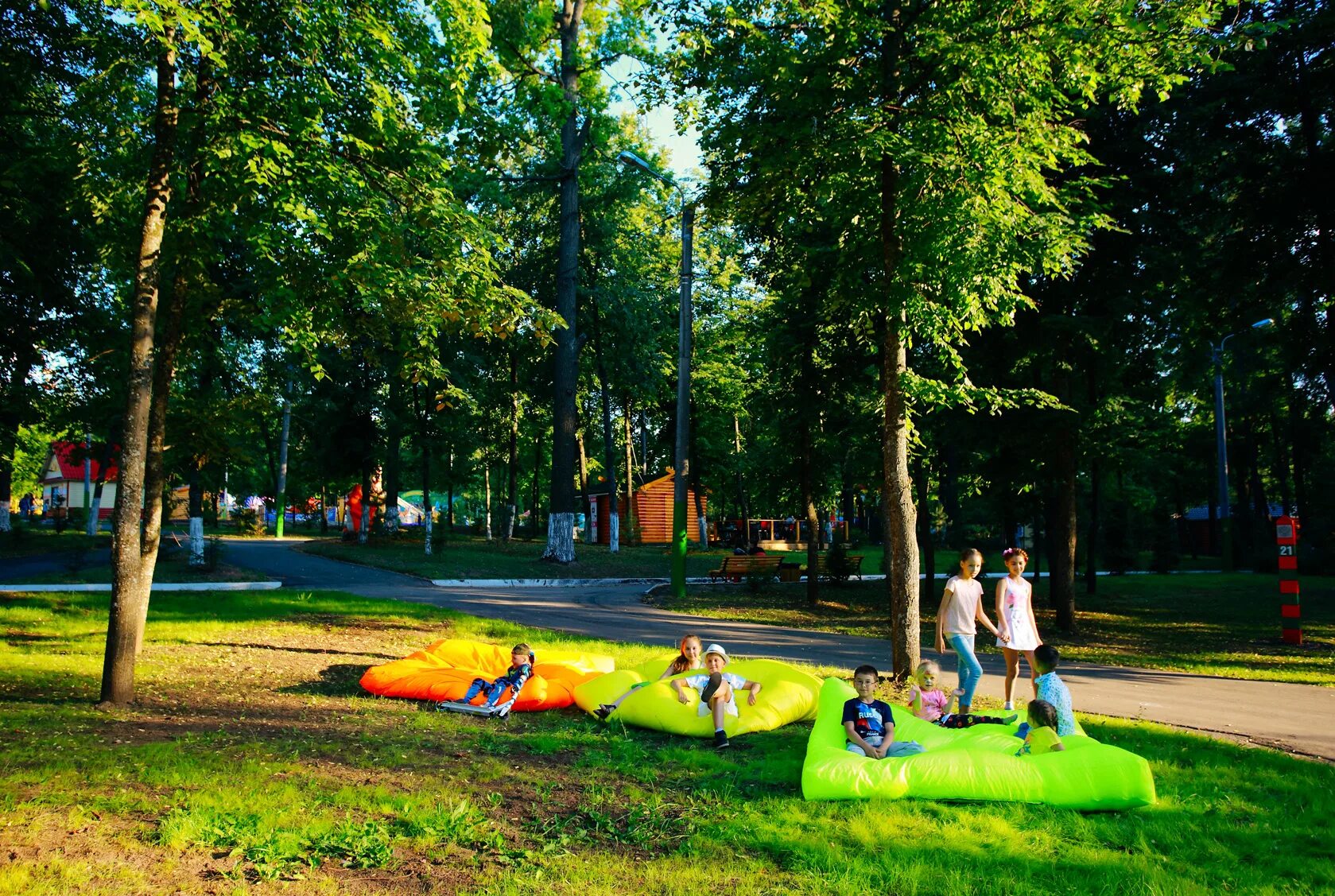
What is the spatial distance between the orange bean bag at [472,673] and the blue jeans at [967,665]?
3.57 metres

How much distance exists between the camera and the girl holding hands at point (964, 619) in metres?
8.78

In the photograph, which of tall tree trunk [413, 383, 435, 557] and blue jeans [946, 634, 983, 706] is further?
tall tree trunk [413, 383, 435, 557]

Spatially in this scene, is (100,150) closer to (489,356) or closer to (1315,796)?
(1315,796)

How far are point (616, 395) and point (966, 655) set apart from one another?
39445 mm

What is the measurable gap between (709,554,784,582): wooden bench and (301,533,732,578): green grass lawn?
2.74m

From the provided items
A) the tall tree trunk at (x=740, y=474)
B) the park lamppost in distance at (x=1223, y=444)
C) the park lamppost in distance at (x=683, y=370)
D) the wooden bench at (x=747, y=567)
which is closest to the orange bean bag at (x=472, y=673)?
the park lamppost in distance at (x=683, y=370)

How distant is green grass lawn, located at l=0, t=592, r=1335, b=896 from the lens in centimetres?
470

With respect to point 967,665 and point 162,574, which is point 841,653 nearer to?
point 967,665

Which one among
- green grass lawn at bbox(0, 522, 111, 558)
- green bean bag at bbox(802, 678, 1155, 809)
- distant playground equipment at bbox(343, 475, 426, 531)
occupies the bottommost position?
green bean bag at bbox(802, 678, 1155, 809)

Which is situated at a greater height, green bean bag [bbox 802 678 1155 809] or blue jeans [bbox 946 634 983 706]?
blue jeans [bbox 946 634 983 706]

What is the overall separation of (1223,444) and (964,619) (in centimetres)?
2309

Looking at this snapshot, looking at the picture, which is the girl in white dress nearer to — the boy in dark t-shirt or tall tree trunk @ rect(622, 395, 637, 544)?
the boy in dark t-shirt

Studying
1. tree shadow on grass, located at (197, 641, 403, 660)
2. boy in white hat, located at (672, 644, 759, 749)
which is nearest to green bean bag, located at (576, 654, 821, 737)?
boy in white hat, located at (672, 644, 759, 749)

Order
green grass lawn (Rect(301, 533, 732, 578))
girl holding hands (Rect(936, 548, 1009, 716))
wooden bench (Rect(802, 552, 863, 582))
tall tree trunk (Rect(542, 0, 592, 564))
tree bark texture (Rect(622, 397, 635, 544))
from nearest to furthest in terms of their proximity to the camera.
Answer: girl holding hands (Rect(936, 548, 1009, 716))
wooden bench (Rect(802, 552, 863, 582))
green grass lawn (Rect(301, 533, 732, 578))
tall tree trunk (Rect(542, 0, 592, 564))
tree bark texture (Rect(622, 397, 635, 544))
